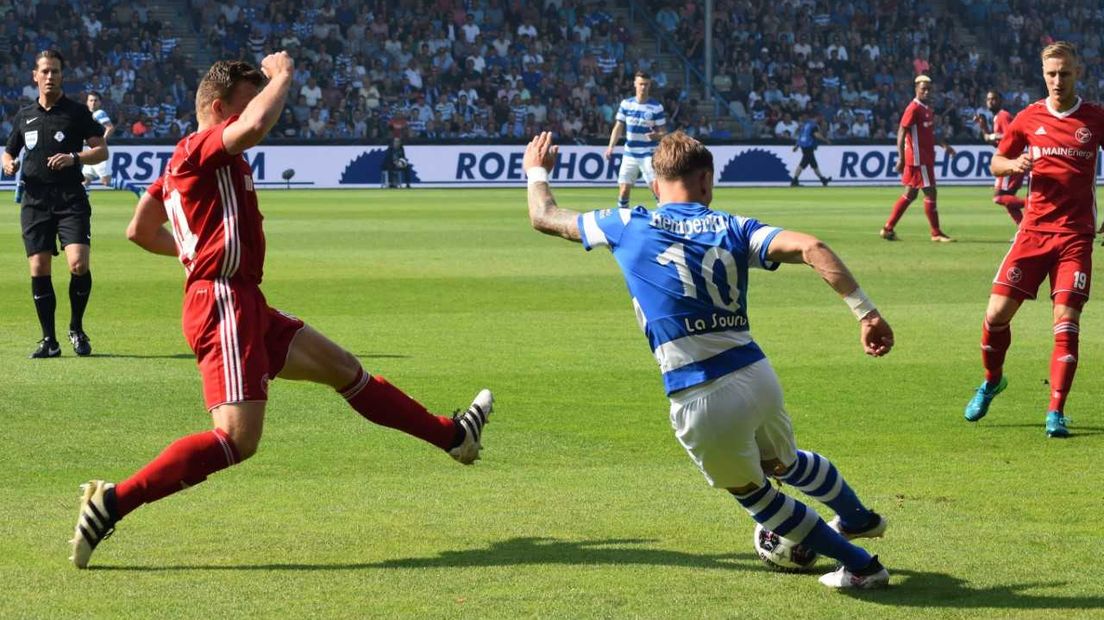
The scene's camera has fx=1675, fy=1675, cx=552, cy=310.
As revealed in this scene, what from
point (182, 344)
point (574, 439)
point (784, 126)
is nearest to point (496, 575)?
point (574, 439)

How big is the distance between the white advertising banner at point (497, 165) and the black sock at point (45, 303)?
25.9 m

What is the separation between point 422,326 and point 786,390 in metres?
4.36

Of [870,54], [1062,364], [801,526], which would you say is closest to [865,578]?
[801,526]

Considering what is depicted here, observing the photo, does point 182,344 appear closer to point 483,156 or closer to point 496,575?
point 496,575

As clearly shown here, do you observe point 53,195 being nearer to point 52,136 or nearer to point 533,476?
point 52,136

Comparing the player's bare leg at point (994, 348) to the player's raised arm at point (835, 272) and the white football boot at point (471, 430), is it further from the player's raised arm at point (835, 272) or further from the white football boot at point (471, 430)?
the player's raised arm at point (835, 272)

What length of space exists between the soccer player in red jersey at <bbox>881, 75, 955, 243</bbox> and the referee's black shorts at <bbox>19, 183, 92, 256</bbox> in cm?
1419

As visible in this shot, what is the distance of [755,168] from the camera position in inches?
1711

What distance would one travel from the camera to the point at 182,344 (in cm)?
1308

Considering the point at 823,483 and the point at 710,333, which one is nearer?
the point at 710,333

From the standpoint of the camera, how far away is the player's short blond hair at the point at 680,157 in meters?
5.65

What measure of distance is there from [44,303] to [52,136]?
4.04 ft

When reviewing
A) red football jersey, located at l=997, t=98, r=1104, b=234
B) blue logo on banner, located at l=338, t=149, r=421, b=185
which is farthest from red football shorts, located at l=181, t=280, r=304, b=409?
blue logo on banner, located at l=338, t=149, r=421, b=185

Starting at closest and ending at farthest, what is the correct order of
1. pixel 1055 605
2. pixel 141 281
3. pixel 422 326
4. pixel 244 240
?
pixel 1055 605 < pixel 244 240 < pixel 422 326 < pixel 141 281
